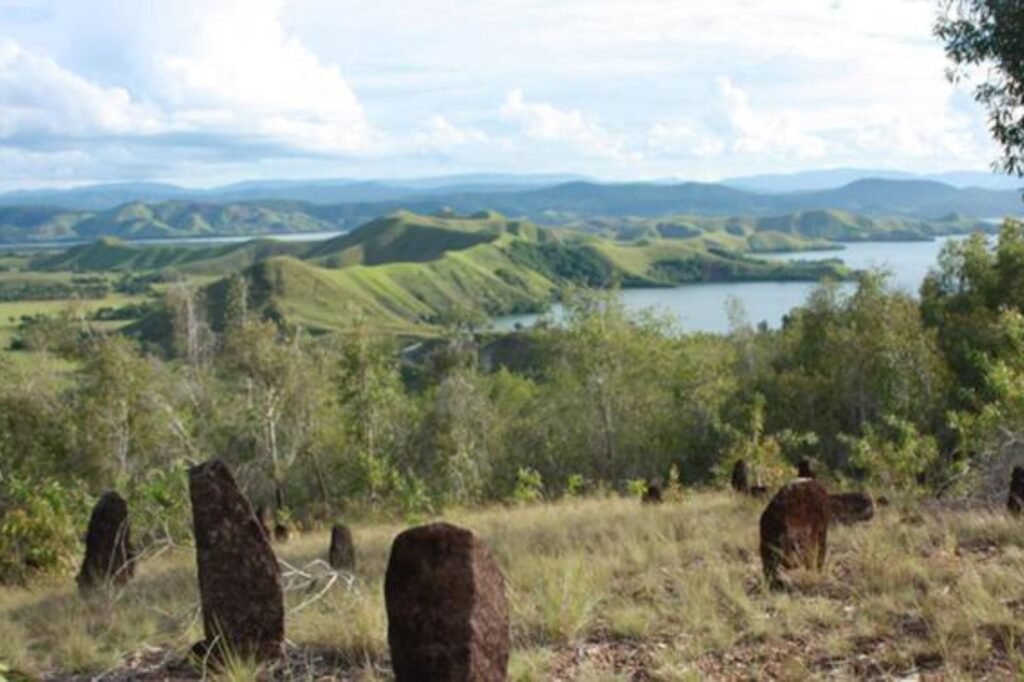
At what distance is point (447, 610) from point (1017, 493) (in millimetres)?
8292

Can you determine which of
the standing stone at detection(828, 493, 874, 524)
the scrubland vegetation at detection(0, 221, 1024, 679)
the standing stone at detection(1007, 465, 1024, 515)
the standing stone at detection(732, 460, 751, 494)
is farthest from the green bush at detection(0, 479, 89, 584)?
the standing stone at detection(1007, 465, 1024, 515)

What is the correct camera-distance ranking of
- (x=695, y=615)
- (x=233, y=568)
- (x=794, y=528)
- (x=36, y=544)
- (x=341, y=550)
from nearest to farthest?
(x=233, y=568) → (x=695, y=615) → (x=794, y=528) → (x=341, y=550) → (x=36, y=544)

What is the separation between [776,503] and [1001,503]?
5.19 metres

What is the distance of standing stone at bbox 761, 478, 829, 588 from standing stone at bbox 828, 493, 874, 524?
110 inches

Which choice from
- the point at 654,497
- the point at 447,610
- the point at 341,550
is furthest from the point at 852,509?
the point at 447,610

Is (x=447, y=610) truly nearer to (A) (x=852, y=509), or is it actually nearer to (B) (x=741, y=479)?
(A) (x=852, y=509)

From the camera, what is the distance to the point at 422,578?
20.7 feet

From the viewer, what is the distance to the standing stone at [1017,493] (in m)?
11.5

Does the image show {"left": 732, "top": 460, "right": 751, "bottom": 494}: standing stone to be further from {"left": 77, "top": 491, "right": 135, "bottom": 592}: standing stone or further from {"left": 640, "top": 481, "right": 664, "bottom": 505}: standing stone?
{"left": 77, "top": 491, "right": 135, "bottom": 592}: standing stone

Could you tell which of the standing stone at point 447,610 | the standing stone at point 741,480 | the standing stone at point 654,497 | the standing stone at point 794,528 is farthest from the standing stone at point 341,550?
the standing stone at point 741,480

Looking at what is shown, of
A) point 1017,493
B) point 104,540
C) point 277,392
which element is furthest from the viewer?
point 277,392

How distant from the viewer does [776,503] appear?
9289mm

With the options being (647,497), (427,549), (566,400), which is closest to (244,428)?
(566,400)

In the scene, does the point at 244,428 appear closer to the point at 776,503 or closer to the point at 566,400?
the point at 566,400
